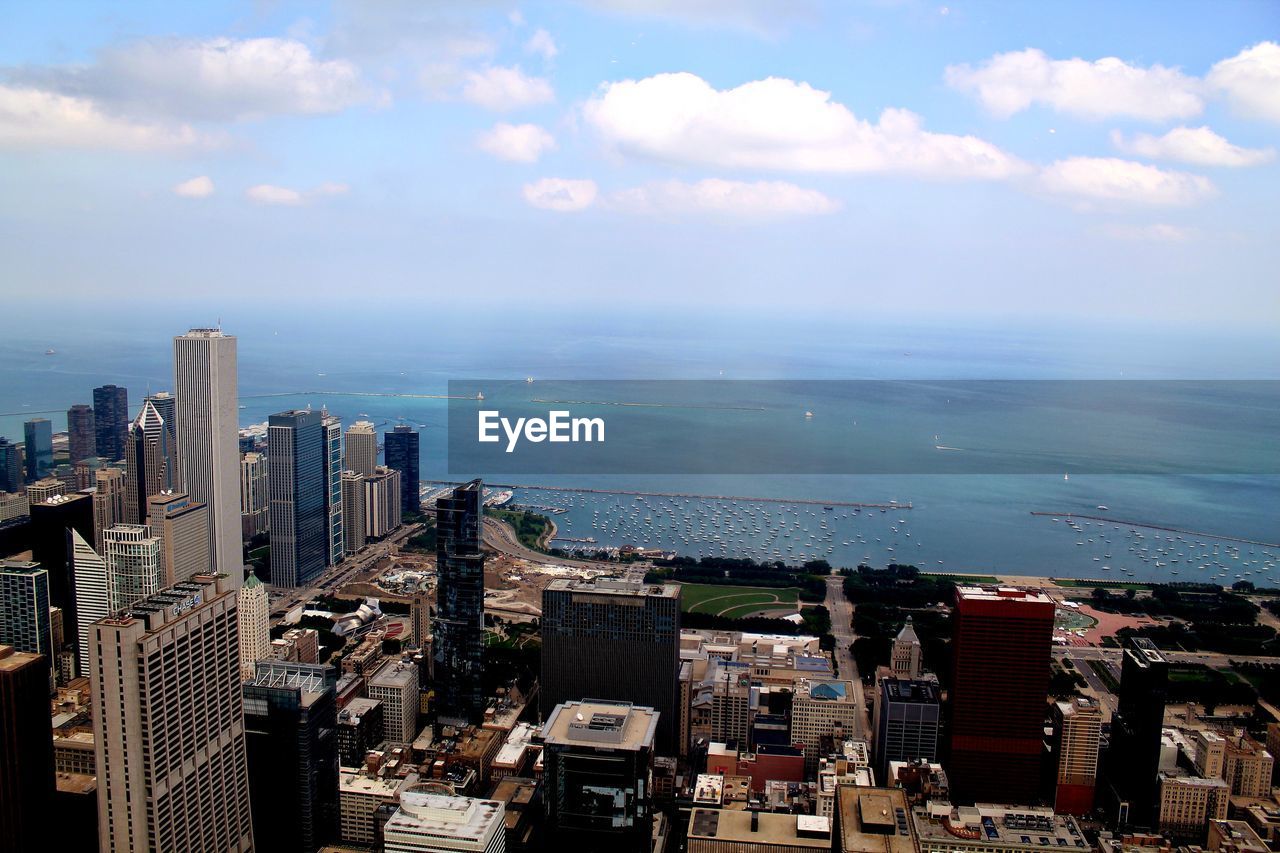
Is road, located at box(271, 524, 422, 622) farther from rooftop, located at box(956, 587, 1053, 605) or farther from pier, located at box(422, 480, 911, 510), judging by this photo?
rooftop, located at box(956, 587, 1053, 605)

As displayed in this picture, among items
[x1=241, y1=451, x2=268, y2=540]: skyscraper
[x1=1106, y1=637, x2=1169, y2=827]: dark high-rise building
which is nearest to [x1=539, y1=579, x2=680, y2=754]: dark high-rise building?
[x1=1106, y1=637, x2=1169, y2=827]: dark high-rise building

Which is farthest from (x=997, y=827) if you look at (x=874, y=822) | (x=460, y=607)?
(x=460, y=607)

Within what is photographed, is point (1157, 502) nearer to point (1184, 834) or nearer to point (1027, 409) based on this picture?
point (1027, 409)

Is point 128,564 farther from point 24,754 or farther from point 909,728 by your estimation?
point 909,728

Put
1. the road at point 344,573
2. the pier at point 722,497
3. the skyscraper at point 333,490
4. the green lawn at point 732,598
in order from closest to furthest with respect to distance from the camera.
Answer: the green lawn at point 732,598
the road at point 344,573
the skyscraper at point 333,490
the pier at point 722,497

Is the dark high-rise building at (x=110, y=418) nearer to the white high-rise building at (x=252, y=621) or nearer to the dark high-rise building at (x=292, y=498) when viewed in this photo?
the dark high-rise building at (x=292, y=498)

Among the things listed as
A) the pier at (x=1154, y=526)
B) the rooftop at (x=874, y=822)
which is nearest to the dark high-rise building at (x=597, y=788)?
the rooftop at (x=874, y=822)
